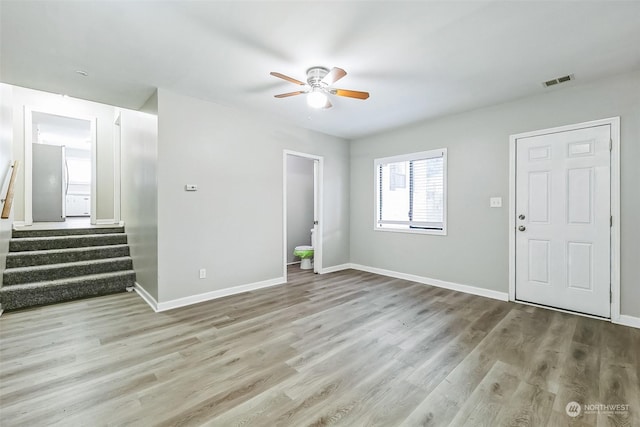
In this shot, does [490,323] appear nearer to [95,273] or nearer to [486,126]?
[486,126]

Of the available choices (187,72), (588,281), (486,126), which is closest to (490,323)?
(588,281)

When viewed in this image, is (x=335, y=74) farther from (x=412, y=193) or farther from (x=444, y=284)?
(x=444, y=284)

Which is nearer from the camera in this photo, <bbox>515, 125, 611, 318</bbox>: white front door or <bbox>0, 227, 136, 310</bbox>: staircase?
Result: <bbox>515, 125, 611, 318</bbox>: white front door

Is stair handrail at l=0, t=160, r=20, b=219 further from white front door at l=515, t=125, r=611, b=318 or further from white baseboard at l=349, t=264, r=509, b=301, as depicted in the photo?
white front door at l=515, t=125, r=611, b=318

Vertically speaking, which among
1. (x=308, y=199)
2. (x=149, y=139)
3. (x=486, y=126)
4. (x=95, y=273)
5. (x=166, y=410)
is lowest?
(x=166, y=410)

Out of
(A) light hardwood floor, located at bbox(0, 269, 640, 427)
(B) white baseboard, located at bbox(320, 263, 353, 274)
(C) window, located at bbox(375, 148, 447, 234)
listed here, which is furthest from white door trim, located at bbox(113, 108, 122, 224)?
(C) window, located at bbox(375, 148, 447, 234)

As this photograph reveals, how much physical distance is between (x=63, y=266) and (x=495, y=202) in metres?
6.13

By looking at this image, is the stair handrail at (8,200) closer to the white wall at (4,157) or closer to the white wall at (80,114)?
the white wall at (4,157)

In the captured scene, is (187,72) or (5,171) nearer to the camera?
(187,72)

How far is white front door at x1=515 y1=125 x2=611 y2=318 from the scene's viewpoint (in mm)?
3055

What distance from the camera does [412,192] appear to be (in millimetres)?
4836

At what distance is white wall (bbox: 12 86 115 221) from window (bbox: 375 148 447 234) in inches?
223

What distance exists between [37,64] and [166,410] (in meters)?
3.48

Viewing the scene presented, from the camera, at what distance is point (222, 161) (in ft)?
12.8
